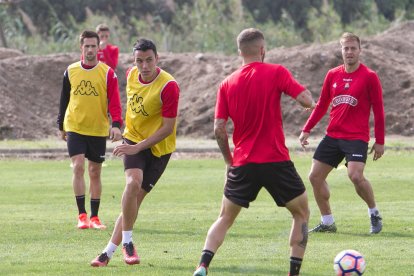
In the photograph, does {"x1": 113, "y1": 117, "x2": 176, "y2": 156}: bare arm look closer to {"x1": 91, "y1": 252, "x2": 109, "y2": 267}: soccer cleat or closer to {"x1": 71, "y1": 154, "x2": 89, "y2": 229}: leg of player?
{"x1": 91, "y1": 252, "x2": 109, "y2": 267}: soccer cleat

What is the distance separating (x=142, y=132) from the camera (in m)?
12.1

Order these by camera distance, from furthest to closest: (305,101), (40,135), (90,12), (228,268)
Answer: (90,12), (40,135), (228,268), (305,101)

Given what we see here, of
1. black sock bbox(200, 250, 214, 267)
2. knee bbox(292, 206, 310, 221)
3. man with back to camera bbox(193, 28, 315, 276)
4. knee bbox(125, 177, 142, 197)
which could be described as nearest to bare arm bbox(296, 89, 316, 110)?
man with back to camera bbox(193, 28, 315, 276)

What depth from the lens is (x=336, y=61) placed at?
42.2 metres

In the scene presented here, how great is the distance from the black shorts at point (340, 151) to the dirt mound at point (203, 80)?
24792mm

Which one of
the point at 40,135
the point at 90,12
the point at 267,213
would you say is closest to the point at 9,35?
the point at 90,12

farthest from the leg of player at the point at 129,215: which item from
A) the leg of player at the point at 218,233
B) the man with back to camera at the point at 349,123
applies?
the man with back to camera at the point at 349,123

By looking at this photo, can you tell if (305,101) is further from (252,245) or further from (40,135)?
(40,135)

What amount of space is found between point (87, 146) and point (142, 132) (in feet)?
11.7

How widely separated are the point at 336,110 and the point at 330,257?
110 inches

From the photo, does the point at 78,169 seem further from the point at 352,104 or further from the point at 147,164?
the point at 352,104

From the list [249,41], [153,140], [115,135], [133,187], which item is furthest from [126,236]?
[249,41]

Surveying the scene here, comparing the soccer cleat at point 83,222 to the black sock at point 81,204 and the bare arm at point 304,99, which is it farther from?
the bare arm at point 304,99

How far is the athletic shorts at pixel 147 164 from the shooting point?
12023 millimetres
